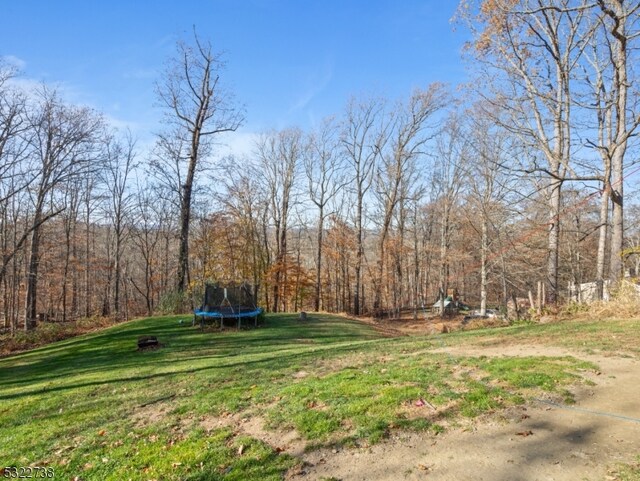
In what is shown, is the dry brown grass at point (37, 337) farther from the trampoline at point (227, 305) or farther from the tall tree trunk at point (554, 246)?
the tall tree trunk at point (554, 246)

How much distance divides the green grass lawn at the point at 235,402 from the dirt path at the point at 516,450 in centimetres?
24

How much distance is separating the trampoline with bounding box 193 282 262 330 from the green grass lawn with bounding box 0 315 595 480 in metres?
4.12

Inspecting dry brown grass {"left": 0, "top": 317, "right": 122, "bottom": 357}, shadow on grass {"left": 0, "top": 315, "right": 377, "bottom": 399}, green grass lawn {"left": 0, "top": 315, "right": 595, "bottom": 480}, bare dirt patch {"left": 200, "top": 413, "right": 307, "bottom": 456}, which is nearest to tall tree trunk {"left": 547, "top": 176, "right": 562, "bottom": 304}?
green grass lawn {"left": 0, "top": 315, "right": 595, "bottom": 480}

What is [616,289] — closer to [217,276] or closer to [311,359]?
[311,359]

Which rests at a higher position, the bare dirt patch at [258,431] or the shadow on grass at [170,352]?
the bare dirt patch at [258,431]

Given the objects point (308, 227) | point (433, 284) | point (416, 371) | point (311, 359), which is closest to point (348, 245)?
point (308, 227)

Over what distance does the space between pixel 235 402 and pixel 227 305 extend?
26.8 ft

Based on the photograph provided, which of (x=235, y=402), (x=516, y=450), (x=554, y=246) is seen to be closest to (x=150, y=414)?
(x=235, y=402)

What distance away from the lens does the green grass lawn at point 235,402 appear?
3.58m

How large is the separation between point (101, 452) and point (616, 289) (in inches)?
455

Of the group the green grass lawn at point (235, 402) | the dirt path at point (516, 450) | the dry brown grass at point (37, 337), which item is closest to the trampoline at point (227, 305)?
the green grass lawn at point (235, 402)

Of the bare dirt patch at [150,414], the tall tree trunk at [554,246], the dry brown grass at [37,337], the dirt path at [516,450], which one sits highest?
the tall tree trunk at [554,246]

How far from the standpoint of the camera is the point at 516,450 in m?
3.09

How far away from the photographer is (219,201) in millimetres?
25406
